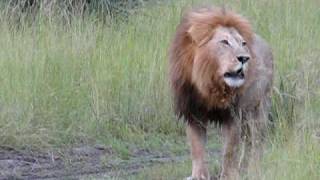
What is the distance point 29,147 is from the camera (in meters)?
7.26

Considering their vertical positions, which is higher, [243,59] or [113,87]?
[243,59]

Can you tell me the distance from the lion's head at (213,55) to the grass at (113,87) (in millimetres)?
530

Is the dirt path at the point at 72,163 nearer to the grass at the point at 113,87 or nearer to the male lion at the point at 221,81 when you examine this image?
the grass at the point at 113,87

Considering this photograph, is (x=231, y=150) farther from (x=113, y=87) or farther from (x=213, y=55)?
(x=113, y=87)

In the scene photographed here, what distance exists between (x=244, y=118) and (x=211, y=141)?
5.77ft

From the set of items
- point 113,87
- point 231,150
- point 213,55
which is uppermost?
point 213,55

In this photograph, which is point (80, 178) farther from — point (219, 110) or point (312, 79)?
point (312, 79)

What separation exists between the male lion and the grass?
234mm

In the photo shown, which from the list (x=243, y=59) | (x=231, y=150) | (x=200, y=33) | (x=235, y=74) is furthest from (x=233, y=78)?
(x=231, y=150)

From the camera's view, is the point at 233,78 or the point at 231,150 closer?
the point at 233,78

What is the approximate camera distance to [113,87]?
8.42 metres

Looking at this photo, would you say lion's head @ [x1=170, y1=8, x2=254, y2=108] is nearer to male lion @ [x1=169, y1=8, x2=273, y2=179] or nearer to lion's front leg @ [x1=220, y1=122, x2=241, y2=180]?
male lion @ [x1=169, y1=8, x2=273, y2=179]

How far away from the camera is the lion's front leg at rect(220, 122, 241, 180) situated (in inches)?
235

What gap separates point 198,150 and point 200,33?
0.78 m
